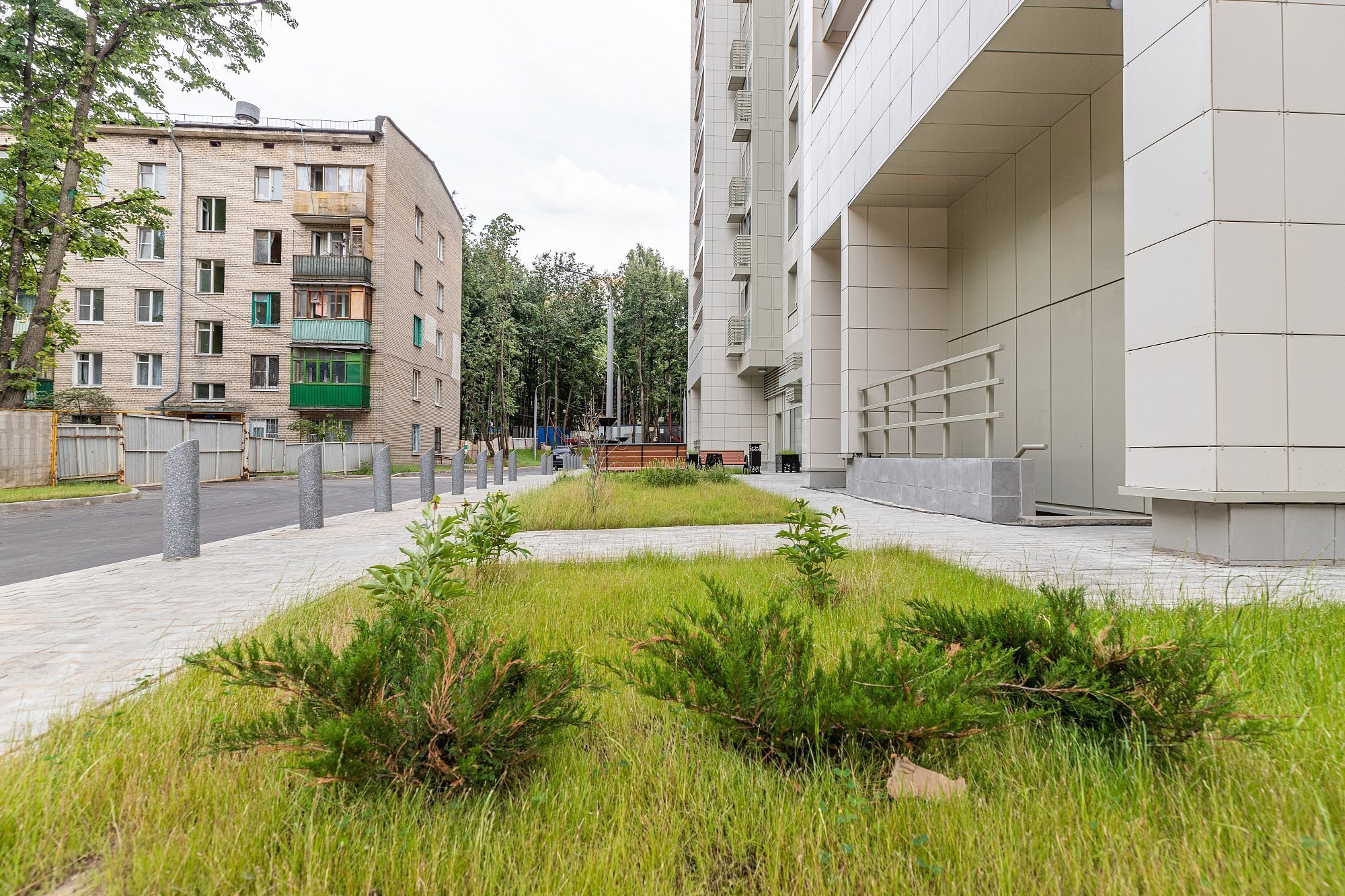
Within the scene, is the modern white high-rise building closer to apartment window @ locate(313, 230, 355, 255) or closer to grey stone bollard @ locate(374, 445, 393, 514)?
grey stone bollard @ locate(374, 445, 393, 514)

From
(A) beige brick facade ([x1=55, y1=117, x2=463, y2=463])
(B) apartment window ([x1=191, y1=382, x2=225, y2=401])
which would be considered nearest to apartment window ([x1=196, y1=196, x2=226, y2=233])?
(A) beige brick facade ([x1=55, y1=117, x2=463, y2=463])

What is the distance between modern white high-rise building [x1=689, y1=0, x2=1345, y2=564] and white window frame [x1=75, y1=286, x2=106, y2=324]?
116 feet

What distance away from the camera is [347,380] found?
33.5 meters

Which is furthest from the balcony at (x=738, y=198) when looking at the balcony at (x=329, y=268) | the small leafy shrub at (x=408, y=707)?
the small leafy shrub at (x=408, y=707)

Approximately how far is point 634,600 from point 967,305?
1194 cm

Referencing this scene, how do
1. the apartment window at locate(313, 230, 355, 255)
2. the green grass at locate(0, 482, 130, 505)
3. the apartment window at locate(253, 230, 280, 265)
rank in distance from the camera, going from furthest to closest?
1. the apartment window at locate(313, 230, 355, 255)
2. the apartment window at locate(253, 230, 280, 265)
3. the green grass at locate(0, 482, 130, 505)

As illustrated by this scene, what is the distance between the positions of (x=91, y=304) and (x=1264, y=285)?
45.5 m

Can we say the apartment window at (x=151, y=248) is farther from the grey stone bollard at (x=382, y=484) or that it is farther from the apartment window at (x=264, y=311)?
the grey stone bollard at (x=382, y=484)

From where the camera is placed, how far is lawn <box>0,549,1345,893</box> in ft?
4.49

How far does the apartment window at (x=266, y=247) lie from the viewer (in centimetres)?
3444

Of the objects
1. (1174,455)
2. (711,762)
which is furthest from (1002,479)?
(711,762)

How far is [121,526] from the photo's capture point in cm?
1009

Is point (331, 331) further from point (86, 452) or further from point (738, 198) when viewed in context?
point (738, 198)

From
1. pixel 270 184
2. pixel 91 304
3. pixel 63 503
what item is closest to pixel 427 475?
pixel 63 503
